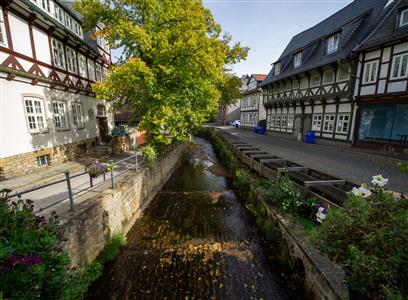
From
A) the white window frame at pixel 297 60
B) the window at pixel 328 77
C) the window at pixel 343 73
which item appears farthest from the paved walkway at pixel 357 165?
the white window frame at pixel 297 60

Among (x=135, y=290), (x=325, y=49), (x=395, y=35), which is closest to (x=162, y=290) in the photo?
(x=135, y=290)

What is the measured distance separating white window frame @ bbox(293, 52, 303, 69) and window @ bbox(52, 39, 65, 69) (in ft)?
67.9

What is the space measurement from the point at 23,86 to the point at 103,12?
5057mm

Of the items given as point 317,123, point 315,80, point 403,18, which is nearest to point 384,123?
point 317,123

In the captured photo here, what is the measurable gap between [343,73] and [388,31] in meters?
3.30

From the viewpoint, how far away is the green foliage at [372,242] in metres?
2.06

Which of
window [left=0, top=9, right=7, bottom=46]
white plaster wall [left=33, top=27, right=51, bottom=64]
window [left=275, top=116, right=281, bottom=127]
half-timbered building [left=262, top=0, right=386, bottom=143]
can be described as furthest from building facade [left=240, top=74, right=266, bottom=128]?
window [left=0, top=9, right=7, bottom=46]

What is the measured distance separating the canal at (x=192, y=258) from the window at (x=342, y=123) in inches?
496

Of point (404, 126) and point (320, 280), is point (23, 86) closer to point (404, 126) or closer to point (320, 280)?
point (320, 280)

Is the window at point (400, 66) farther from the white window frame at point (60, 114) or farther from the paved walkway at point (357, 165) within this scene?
the white window frame at point (60, 114)

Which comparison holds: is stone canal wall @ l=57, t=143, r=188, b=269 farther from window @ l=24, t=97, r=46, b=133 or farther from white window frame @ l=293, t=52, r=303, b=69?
white window frame @ l=293, t=52, r=303, b=69

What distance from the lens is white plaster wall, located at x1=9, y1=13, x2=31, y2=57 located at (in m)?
7.90

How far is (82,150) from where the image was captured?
12.7m

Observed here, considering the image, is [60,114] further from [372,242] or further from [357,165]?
[357,165]
